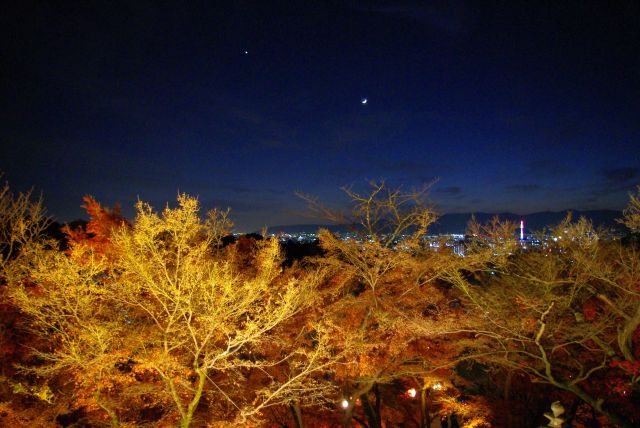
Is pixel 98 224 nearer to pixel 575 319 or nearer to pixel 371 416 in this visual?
pixel 371 416

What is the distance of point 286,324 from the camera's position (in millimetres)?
12109

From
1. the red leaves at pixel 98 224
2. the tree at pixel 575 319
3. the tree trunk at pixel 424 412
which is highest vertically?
the red leaves at pixel 98 224

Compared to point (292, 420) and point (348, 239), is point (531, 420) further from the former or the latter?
point (348, 239)

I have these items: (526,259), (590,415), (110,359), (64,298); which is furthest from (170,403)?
(590,415)

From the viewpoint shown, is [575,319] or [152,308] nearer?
[152,308]

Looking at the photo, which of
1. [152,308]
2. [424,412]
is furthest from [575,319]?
[152,308]

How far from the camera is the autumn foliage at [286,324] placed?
8133 mm

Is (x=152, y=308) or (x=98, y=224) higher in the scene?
(x=98, y=224)

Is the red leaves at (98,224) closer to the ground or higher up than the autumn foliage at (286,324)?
higher up

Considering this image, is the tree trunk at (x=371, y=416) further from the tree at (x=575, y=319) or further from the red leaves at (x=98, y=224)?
the red leaves at (x=98, y=224)

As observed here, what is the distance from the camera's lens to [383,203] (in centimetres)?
1130

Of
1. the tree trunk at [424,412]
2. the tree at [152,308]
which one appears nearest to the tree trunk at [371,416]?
the tree trunk at [424,412]

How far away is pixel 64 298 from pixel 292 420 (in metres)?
9.77

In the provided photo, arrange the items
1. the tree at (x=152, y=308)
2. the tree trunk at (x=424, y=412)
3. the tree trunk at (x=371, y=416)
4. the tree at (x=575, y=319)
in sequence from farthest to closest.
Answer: the tree trunk at (x=424, y=412) → the tree trunk at (x=371, y=416) → the tree at (x=575, y=319) → the tree at (x=152, y=308)
